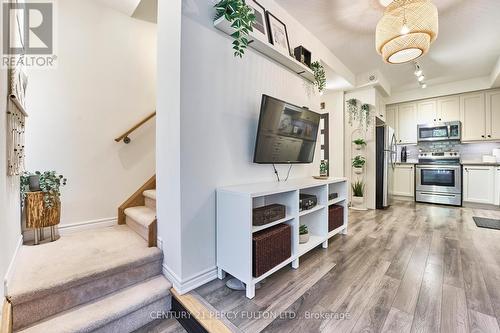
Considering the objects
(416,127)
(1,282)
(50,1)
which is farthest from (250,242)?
(416,127)

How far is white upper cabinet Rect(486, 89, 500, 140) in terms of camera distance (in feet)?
14.1

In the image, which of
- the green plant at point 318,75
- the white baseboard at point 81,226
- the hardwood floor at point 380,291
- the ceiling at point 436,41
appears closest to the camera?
the hardwood floor at point 380,291

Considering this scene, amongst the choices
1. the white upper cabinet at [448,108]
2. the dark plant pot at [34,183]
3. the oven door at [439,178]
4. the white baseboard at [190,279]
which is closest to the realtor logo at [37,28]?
the dark plant pot at [34,183]

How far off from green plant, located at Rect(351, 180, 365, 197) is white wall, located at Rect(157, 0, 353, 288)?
9.70 feet

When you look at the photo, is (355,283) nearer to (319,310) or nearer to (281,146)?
(319,310)

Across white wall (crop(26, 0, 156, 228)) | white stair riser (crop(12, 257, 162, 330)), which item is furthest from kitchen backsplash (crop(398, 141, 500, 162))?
white stair riser (crop(12, 257, 162, 330))

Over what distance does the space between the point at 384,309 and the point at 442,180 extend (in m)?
4.66

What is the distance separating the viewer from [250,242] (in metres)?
1.46

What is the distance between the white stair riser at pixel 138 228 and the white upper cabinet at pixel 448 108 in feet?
20.7

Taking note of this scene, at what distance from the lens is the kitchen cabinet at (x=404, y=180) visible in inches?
199

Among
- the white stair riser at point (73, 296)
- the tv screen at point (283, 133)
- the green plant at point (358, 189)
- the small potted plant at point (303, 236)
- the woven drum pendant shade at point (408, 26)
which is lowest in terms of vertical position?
the white stair riser at point (73, 296)

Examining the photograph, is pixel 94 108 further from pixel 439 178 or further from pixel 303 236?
pixel 439 178

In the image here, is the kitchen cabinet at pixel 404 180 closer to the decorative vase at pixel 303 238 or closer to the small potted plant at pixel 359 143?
the small potted plant at pixel 359 143

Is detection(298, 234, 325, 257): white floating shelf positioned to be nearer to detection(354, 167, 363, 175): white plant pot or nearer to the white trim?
the white trim
